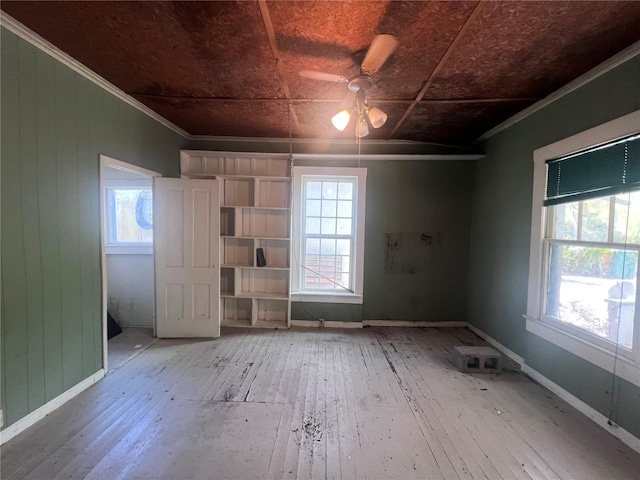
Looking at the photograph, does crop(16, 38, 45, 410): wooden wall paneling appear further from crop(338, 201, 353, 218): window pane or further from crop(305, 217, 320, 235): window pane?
crop(338, 201, 353, 218): window pane

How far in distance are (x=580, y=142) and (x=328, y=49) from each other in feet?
7.12

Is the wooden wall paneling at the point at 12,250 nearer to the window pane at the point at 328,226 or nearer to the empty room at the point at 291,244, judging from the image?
the empty room at the point at 291,244

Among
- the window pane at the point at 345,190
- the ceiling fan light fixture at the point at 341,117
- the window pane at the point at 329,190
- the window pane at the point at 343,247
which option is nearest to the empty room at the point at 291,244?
the ceiling fan light fixture at the point at 341,117

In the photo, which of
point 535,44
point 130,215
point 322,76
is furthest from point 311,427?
point 130,215

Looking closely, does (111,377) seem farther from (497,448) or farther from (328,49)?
(328,49)

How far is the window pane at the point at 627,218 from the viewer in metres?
1.97

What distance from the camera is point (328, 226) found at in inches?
168

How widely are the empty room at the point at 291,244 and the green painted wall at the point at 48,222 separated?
0.02 meters

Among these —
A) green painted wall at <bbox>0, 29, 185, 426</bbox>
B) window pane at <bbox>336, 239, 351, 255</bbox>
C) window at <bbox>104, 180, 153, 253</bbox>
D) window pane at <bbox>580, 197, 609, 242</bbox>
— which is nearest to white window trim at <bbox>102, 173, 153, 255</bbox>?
window at <bbox>104, 180, 153, 253</bbox>

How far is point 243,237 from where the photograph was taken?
391 centimetres

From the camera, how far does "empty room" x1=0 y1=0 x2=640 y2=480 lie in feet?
5.79

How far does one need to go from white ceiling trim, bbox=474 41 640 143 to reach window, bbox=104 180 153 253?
484 cm

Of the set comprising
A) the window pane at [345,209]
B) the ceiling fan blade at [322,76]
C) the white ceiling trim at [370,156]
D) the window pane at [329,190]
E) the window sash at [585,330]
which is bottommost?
the window sash at [585,330]

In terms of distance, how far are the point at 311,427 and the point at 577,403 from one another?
2183 millimetres
